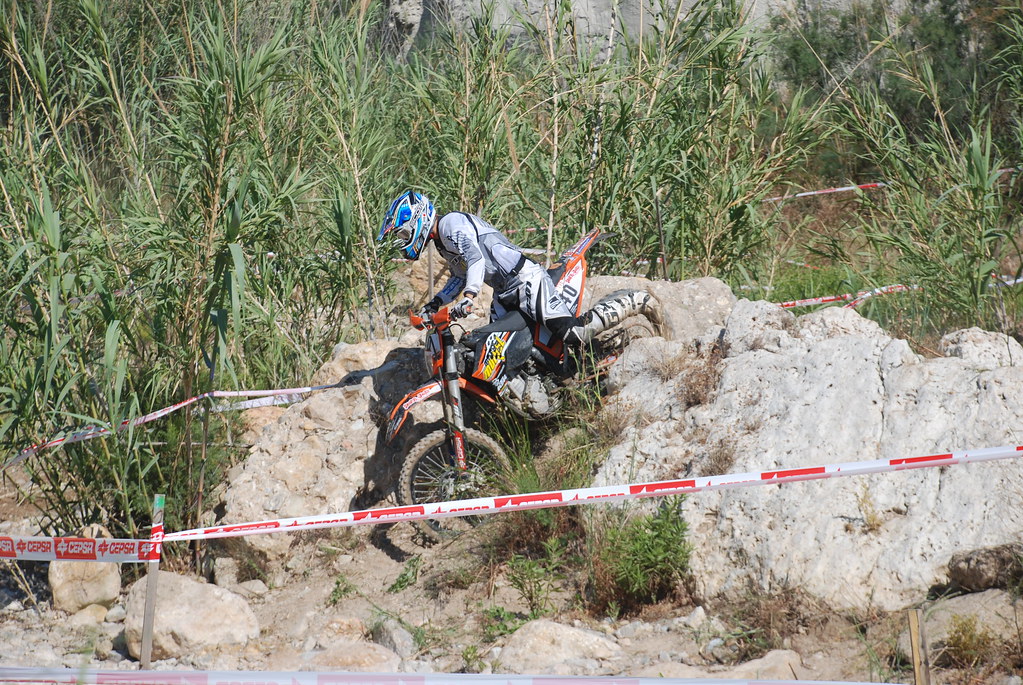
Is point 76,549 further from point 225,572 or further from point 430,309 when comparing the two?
point 430,309

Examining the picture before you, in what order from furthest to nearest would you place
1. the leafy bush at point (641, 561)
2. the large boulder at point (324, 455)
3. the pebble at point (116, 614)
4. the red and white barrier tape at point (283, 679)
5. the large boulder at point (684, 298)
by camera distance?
the large boulder at point (684, 298) → the large boulder at point (324, 455) → the pebble at point (116, 614) → the leafy bush at point (641, 561) → the red and white barrier tape at point (283, 679)

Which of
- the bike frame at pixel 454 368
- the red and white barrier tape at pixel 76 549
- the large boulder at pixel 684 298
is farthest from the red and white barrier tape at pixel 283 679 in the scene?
the large boulder at pixel 684 298

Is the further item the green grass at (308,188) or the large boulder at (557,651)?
the green grass at (308,188)

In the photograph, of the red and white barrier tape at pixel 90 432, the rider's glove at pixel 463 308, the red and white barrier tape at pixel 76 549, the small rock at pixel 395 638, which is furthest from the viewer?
the rider's glove at pixel 463 308

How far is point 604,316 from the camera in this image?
598 cm

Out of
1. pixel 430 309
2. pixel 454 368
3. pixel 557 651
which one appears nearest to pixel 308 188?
pixel 430 309

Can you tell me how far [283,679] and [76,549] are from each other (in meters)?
2.00

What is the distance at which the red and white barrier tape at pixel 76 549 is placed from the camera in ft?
14.4

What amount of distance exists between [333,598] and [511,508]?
1434mm

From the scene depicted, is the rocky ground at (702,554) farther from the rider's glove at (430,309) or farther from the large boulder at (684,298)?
the rider's glove at (430,309)

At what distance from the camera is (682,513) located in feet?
15.8

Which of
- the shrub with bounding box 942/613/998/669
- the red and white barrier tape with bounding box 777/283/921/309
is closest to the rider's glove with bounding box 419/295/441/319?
the red and white barrier tape with bounding box 777/283/921/309

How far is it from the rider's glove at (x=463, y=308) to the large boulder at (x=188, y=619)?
181cm

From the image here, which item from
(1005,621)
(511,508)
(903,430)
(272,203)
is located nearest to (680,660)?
(511,508)
